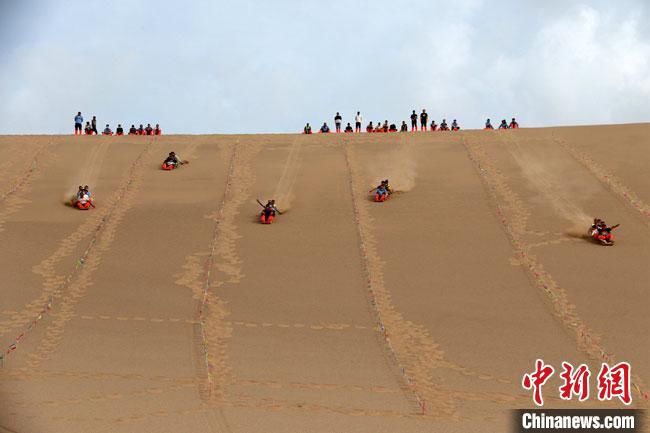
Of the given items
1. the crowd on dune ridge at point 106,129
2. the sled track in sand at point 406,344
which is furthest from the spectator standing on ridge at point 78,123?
the sled track in sand at point 406,344

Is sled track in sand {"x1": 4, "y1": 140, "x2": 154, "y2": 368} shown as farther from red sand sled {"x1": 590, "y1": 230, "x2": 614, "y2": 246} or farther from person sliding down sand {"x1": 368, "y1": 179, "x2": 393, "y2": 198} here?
red sand sled {"x1": 590, "y1": 230, "x2": 614, "y2": 246}

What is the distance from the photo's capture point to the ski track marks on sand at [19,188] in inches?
1070

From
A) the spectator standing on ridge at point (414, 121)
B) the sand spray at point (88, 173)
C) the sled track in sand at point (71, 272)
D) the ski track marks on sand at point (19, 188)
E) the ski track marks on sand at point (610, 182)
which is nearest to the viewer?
the sled track in sand at point (71, 272)

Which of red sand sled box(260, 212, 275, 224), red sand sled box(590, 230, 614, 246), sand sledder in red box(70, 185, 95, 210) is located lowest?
red sand sled box(590, 230, 614, 246)

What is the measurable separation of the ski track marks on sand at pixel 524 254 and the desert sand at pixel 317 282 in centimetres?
7

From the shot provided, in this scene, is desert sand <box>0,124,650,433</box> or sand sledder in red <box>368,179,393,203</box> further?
sand sledder in red <box>368,179,393,203</box>

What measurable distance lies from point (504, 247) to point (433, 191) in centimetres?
540

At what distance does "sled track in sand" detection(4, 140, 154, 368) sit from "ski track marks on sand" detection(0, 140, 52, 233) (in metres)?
2.46

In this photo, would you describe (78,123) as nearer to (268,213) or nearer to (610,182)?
(268,213)

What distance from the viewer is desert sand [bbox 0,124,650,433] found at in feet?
47.8

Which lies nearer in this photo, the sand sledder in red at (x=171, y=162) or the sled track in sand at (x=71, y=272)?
the sled track in sand at (x=71, y=272)

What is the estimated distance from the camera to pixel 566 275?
21078mm

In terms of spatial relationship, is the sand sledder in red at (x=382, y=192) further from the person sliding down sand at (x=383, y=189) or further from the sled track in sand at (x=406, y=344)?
the sled track in sand at (x=406, y=344)

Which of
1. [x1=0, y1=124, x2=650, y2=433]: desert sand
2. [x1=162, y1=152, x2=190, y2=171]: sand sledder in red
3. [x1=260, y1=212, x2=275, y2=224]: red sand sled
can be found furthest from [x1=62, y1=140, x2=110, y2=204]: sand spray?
[x1=260, y1=212, x2=275, y2=224]: red sand sled
